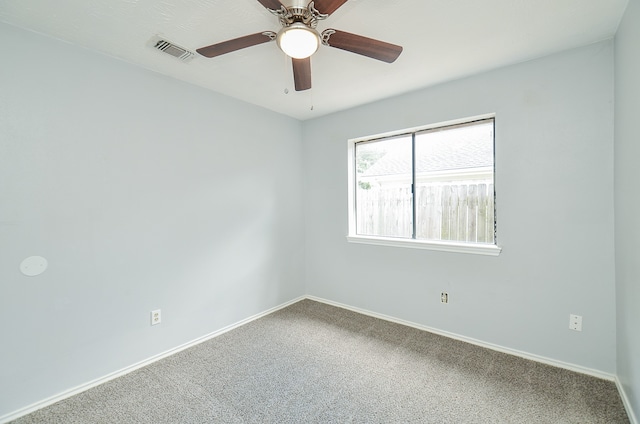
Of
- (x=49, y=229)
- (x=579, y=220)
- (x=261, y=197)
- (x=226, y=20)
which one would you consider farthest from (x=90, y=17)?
(x=579, y=220)

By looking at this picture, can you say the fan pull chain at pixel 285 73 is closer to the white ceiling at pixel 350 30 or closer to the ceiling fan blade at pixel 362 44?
the white ceiling at pixel 350 30

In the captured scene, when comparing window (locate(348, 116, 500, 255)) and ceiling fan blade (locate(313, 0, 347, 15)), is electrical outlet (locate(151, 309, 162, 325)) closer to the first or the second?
window (locate(348, 116, 500, 255))

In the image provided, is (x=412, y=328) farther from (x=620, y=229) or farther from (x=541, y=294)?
(x=620, y=229)

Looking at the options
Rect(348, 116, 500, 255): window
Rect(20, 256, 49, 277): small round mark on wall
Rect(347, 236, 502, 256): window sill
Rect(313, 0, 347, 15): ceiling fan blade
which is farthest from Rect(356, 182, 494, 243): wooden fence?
Rect(20, 256, 49, 277): small round mark on wall

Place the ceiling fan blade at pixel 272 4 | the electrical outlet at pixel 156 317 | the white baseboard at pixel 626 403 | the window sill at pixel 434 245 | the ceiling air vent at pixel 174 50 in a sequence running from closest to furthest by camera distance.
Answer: the ceiling fan blade at pixel 272 4, the white baseboard at pixel 626 403, the ceiling air vent at pixel 174 50, the electrical outlet at pixel 156 317, the window sill at pixel 434 245

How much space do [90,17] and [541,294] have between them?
3.67m

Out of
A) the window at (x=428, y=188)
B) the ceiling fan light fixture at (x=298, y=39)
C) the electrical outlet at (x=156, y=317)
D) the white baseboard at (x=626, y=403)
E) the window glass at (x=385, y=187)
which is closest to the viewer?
the ceiling fan light fixture at (x=298, y=39)

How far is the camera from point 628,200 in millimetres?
1605

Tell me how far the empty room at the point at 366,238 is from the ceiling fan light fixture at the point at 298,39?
1cm

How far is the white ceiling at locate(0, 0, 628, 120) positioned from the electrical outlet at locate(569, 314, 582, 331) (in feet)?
6.53

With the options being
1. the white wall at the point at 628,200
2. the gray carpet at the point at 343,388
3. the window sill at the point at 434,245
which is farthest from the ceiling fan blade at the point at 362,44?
the gray carpet at the point at 343,388

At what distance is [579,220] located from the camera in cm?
203

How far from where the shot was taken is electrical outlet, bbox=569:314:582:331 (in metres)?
2.05

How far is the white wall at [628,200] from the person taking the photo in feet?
4.83
